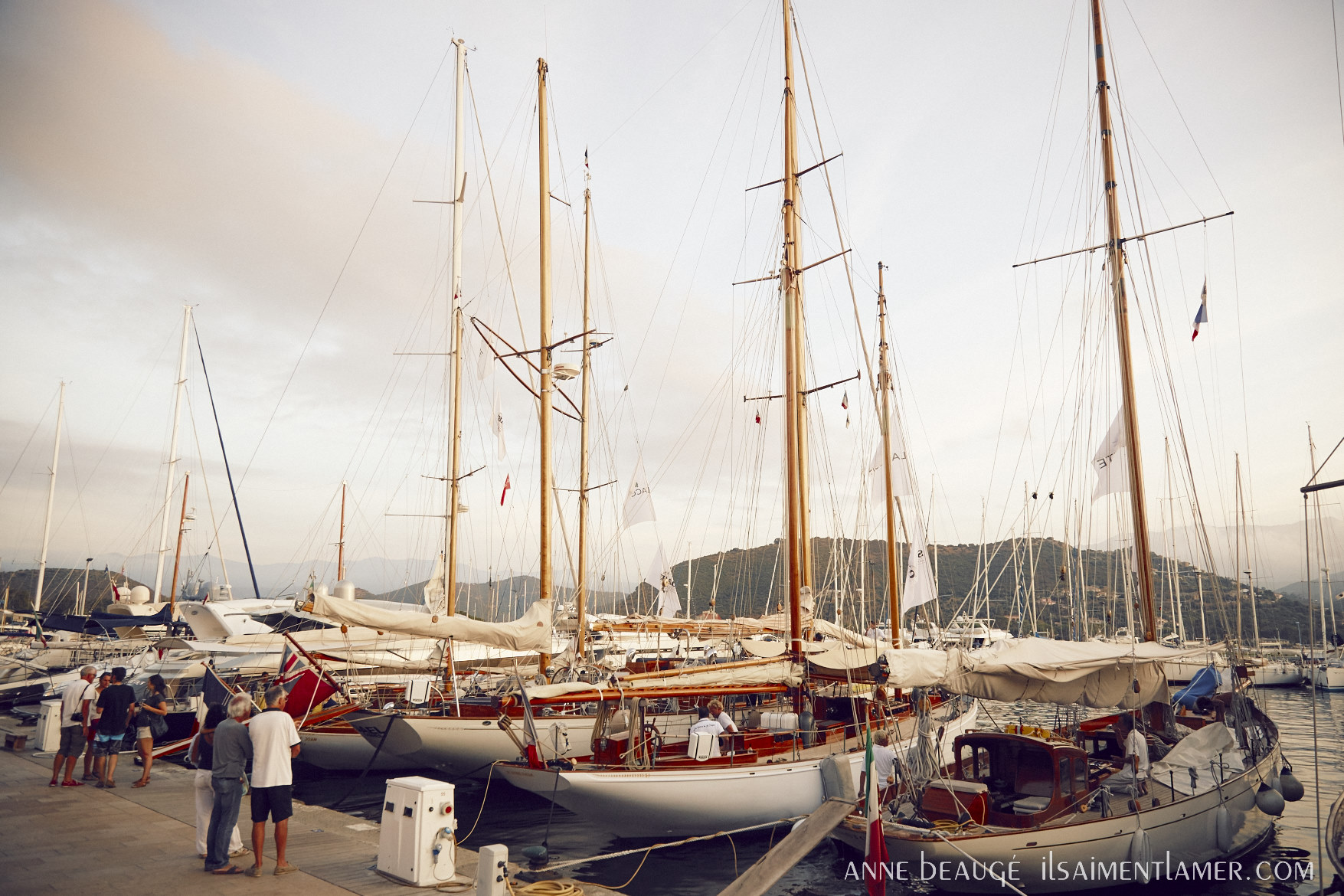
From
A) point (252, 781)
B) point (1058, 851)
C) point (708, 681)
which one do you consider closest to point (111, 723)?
point (252, 781)

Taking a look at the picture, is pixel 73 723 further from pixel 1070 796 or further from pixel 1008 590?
pixel 1008 590

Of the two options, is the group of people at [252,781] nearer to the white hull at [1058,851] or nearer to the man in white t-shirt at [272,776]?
the man in white t-shirt at [272,776]

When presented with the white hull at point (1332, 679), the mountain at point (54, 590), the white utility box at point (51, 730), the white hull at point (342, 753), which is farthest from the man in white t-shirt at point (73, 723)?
the white hull at point (1332, 679)

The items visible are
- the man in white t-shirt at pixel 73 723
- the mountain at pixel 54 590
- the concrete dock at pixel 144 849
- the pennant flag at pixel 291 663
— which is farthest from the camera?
the mountain at pixel 54 590

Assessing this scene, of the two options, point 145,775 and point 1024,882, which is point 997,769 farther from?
point 145,775

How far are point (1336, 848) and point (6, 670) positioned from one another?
41.3 m

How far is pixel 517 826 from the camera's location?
56.4 ft

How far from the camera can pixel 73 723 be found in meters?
13.2

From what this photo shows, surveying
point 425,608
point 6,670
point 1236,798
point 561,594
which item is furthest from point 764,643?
point 6,670

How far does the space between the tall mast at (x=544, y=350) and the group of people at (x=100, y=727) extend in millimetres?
9507

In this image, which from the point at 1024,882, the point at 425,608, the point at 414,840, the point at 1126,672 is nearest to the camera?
the point at 414,840

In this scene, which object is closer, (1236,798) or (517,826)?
(1236,798)

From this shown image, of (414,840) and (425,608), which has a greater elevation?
(425,608)

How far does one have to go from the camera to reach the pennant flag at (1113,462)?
782 inches
